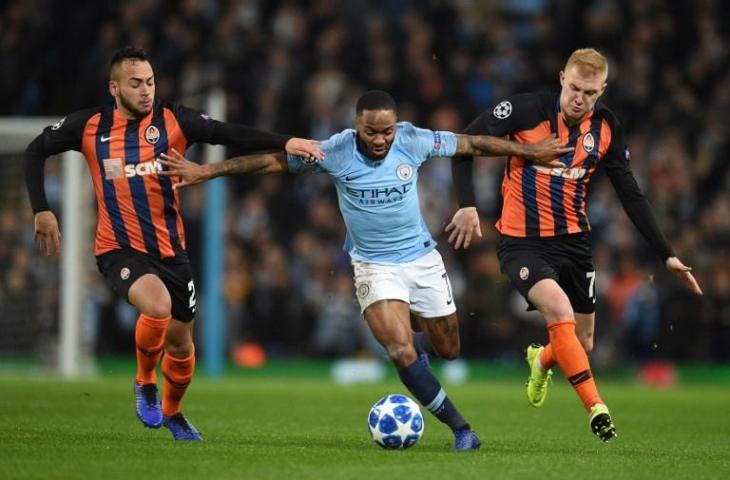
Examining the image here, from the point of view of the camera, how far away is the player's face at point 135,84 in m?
8.60

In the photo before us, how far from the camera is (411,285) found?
340 inches

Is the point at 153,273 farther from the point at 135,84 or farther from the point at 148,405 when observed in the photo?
the point at 135,84

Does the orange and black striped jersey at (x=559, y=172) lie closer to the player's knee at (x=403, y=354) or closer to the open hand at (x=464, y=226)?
the open hand at (x=464, y=226)

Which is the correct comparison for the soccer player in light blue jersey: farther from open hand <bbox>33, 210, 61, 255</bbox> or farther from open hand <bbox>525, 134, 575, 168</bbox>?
open hand <bbox>33, 210, 61, 255</bbox>

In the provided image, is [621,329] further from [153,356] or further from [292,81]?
[153,356]

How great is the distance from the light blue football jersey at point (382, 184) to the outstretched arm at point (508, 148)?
0.09 m

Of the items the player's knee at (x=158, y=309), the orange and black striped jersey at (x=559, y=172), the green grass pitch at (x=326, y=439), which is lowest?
the green grass pitch at (x=326, y=439)

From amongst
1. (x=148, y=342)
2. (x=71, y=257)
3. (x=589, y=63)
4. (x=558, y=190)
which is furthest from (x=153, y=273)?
(x=71, y=257)

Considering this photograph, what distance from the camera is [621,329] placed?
17266 mm

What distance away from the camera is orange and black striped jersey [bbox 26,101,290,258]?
8.67 meters

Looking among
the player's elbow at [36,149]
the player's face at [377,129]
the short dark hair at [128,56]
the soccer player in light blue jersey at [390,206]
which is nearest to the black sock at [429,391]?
the soccer player in light blue jersey at [390,206]

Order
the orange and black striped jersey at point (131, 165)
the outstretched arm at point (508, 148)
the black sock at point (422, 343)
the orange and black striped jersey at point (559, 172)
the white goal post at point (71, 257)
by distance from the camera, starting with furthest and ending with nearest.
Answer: the white goal post at point (71, 257)
the black sock at point (422, 343)
the orange and black striped jersey at point (559, 172)
the orange and black striped jersey at point (131, 165)
the outstretched arm at point (508, 148)

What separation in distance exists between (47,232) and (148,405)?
127cm

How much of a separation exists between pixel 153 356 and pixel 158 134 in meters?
1.39
